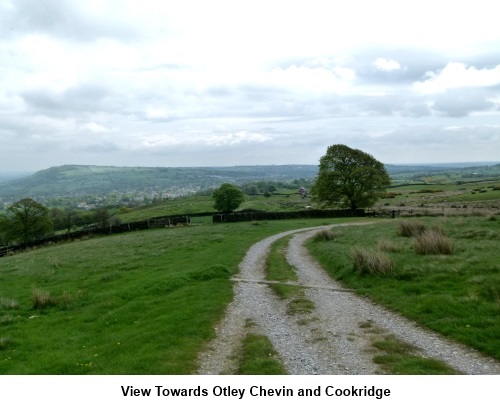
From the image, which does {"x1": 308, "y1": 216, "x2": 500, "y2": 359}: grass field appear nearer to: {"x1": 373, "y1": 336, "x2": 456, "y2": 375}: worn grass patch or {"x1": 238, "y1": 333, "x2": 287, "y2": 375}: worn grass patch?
{"x1": 373, "y1": 336, "x2": 456, "y2": 375}: worn grass patch

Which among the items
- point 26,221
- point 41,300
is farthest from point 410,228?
point 26,221

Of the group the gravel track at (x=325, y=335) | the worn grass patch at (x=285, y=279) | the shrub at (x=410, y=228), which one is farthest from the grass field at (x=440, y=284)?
the shrub at (x=410, y=228)

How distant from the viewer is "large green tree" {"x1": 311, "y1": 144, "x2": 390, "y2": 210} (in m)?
66.3

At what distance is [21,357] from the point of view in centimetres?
1116

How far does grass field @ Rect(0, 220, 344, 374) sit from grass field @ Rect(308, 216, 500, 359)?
5584mm

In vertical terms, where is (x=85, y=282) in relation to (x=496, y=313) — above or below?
below

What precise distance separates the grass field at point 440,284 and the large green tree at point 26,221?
6998 cm

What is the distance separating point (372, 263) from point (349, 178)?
2027 inches

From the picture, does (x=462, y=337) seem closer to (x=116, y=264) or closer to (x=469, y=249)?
(x=469, y=249)

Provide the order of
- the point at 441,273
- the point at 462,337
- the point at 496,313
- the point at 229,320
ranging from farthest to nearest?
the point at 441,273 → the point at 229,320 → the point at 496,313 → the point at 462,337

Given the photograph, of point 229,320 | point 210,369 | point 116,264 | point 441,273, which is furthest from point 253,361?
point 116,264

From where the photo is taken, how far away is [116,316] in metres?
14.4
